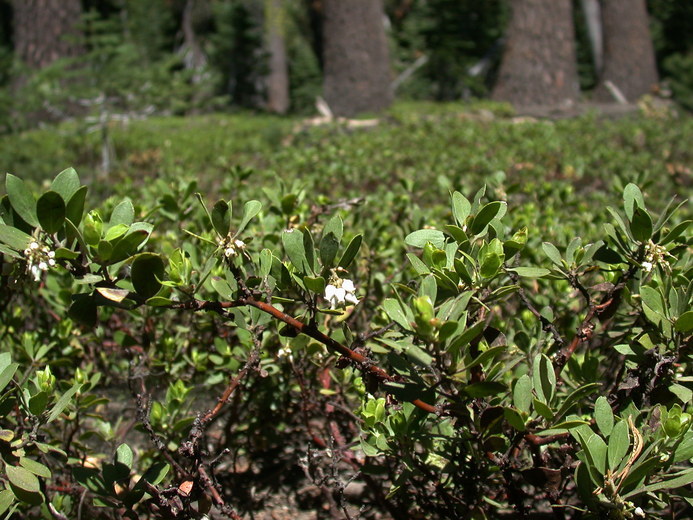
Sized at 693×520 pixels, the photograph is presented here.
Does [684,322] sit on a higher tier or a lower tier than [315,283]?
lower

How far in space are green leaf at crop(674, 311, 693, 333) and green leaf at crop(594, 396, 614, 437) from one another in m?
0.20

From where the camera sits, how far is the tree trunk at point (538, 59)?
12.0 metres

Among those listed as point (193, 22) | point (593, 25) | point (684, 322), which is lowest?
point (593, 25)

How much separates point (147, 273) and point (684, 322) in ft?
A: 3.10

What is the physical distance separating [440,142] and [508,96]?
263 inches

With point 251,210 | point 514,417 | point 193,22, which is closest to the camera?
point 514,417

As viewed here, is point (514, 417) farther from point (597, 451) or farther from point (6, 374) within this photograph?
point (6, 374)

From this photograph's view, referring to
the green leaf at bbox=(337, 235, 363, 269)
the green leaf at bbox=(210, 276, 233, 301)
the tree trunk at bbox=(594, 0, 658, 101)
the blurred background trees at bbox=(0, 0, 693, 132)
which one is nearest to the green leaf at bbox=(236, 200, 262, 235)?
the green leaf at bbox=(210, 276, 233, 301)

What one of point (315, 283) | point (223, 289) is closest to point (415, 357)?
Answer: point (315, 283)

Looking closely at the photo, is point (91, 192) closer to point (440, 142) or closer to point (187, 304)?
point (440, 142)

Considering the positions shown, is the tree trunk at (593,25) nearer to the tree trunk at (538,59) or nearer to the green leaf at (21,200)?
the tree trunk at (538,59)

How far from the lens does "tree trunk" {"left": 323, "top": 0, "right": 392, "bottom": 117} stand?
38.4 ft

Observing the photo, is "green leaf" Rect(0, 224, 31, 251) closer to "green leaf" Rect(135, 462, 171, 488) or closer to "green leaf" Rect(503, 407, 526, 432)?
"green leaf" Rect(135, 462, 171, 488)

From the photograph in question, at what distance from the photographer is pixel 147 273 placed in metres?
1.19
